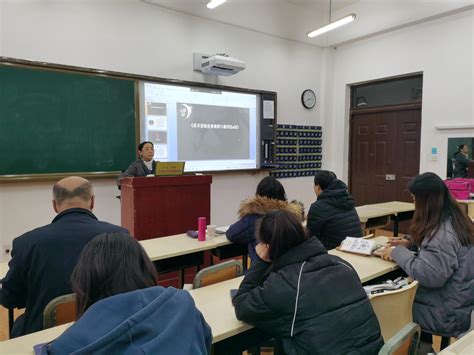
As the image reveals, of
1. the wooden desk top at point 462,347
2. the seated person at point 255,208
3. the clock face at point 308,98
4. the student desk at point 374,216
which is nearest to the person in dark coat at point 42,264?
the seated person at point 255,208

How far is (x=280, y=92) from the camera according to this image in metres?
6.29

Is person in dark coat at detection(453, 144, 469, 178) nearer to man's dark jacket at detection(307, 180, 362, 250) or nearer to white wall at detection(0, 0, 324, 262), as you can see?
white wall at detection(0, 0, 324, 262)

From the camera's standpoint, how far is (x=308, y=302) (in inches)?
54.2

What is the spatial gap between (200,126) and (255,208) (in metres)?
3.03

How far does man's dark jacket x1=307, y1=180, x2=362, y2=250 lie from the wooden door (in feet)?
11.3

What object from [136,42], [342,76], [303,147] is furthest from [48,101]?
[342,76]

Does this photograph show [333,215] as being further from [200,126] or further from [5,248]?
[5,248]

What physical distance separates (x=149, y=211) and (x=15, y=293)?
154 centimetres

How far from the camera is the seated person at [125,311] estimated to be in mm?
863

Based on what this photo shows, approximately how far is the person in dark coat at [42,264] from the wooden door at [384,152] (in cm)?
533

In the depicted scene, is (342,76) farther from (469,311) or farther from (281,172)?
(469,311)

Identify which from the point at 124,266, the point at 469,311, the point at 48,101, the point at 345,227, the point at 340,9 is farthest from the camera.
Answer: the point at 340,9

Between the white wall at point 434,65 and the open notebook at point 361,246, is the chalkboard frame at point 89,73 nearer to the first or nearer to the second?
the white wall at point 434,65

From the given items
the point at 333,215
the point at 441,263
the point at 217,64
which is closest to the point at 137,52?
the point at 217,64
